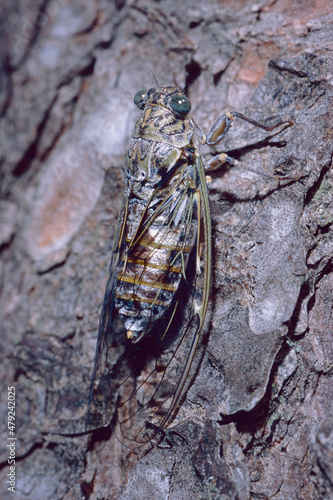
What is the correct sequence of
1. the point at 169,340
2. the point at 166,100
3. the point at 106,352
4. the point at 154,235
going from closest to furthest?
the point at 169,340 < the point at 106,352 < the point at 154,235 < the point at 166,100

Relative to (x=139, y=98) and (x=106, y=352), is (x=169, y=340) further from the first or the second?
(x=139, y=98)

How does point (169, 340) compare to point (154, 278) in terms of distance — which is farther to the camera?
point (154, 278)

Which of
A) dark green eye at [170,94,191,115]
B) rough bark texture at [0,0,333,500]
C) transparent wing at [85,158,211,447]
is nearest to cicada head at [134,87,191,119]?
dark green eye at [170,94,191,115]

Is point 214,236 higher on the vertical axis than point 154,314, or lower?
higher

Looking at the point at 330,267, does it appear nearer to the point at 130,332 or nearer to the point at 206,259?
the point at 206,259

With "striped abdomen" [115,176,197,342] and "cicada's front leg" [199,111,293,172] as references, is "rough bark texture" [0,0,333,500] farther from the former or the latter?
"striped abdomen" [115,176,197,342]

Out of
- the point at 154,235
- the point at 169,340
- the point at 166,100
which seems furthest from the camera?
the point at 166,100

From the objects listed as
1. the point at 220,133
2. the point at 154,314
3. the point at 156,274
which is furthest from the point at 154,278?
the point at 220,133

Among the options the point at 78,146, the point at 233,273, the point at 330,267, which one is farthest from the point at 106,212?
the point at 330,267
